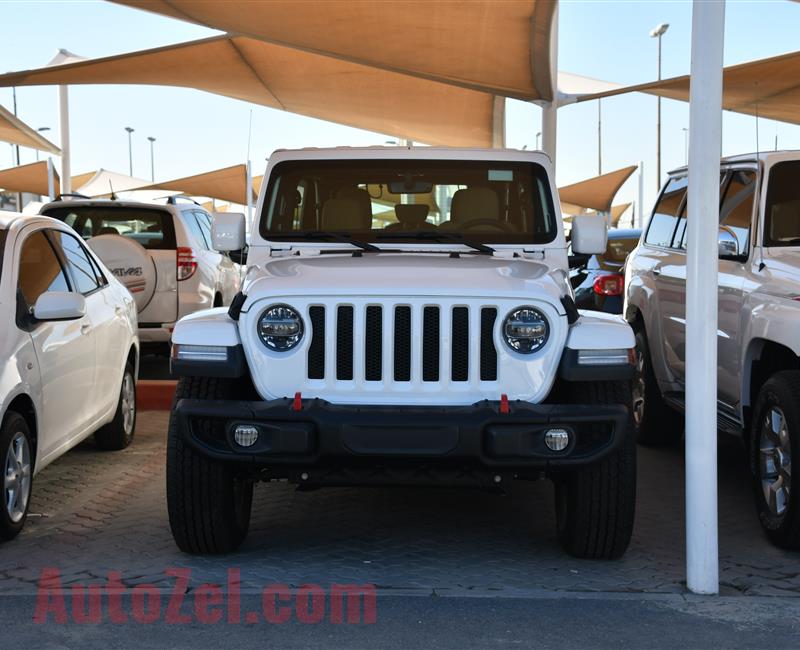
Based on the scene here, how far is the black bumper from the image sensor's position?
4867 millimetres

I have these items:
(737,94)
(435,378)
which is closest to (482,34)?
(737,94)

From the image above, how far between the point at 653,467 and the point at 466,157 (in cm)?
249

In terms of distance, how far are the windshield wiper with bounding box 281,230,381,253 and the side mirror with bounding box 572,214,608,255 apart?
3.80 ft

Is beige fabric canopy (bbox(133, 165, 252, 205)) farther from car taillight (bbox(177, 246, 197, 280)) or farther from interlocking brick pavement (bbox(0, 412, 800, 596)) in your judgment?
interlocking brick pavement (bbox(0, 412, 800, 596))

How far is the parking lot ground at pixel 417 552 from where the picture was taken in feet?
16.0

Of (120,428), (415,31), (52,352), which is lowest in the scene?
(120,428)

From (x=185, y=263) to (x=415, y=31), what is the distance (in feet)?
11.2

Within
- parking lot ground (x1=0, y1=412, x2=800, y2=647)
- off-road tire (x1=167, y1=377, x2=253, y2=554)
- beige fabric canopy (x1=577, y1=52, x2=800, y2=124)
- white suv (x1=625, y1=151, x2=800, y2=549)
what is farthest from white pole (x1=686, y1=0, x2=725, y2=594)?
beige fabric canopy (x1=577, y1=52, x2=800, y2=124)

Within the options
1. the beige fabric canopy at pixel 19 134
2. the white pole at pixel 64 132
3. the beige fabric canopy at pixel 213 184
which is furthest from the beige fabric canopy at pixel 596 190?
the beige fabric canopy at pixel 19 134

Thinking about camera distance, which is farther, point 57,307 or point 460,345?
point 57,307

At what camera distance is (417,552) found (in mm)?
5602

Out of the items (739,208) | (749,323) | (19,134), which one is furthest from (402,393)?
(19,134)

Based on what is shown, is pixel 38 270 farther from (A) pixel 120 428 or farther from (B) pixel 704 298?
(B) pixel 704 298

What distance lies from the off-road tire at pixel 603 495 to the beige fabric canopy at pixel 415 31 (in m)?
6.56
